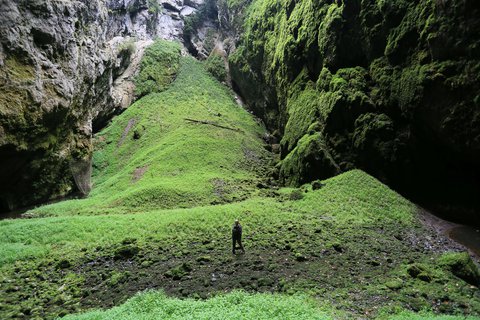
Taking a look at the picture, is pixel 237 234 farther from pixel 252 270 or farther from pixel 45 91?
pixel 45 91

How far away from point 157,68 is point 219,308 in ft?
218

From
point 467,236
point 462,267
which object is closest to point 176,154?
point 467,236

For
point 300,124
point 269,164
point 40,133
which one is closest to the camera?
point 40,133

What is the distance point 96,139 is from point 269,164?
2935cm

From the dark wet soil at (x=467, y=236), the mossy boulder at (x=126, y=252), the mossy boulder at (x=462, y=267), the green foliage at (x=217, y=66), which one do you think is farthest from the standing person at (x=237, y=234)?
the green foliage at (x=217, y=66)

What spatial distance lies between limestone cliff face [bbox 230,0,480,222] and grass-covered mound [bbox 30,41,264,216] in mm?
7250

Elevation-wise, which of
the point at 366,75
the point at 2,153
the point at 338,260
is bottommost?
the point at 338,260

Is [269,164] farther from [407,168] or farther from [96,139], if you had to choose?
[96,139]

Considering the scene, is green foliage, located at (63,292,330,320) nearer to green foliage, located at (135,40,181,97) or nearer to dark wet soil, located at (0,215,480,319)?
dark wet soil, located at (0,215,480,319)

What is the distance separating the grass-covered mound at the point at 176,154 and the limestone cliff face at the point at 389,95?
725 centimetres

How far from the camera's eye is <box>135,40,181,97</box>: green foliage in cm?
6769

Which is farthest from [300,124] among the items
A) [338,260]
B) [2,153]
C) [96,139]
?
[96,139]

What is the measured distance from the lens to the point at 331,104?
32.4 meters

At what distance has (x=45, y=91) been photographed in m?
28.7
